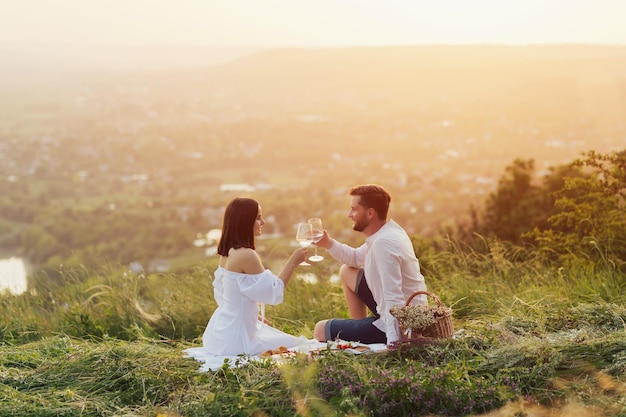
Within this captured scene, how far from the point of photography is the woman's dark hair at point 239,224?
4.48 m

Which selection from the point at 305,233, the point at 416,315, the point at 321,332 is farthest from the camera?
the point at 321,332

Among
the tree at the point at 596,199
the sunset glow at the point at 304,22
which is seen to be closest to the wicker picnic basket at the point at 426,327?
the tree at the point at 596,199

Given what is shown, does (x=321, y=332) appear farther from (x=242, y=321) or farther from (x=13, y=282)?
(x=13, y=282)

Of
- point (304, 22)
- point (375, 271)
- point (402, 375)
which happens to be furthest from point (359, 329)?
point (304, 22)

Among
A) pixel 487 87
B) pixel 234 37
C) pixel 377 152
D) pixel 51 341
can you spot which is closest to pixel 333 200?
pixel 377 152

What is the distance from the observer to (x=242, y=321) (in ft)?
15.3

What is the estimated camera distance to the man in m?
4.41

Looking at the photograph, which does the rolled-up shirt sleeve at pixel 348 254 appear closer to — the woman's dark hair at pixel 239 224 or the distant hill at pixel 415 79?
the woman's dark hair at pixel 239 224

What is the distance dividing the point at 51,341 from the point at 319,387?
2616 mm

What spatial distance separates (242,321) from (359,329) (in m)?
0.82

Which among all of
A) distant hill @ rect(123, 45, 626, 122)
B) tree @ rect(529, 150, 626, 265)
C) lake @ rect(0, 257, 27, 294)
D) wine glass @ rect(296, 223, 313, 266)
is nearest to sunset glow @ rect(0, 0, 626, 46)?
distant hill @ rect(123, 45, 626, 122)

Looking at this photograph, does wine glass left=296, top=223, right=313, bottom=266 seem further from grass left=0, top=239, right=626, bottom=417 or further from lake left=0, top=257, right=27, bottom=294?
lake left=0, top=257, right=27, bottom=294

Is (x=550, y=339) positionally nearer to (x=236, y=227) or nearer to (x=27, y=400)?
(x=236, y=227)

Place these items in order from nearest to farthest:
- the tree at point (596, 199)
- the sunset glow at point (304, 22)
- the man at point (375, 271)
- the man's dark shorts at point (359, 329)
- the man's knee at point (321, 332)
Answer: the man at point (375, 271) < the man's dark shorts at point (359, 329) < the man's knee at point (321, 332) < the tree at point (596, 199) < the sunset glow at point (304, 22)
